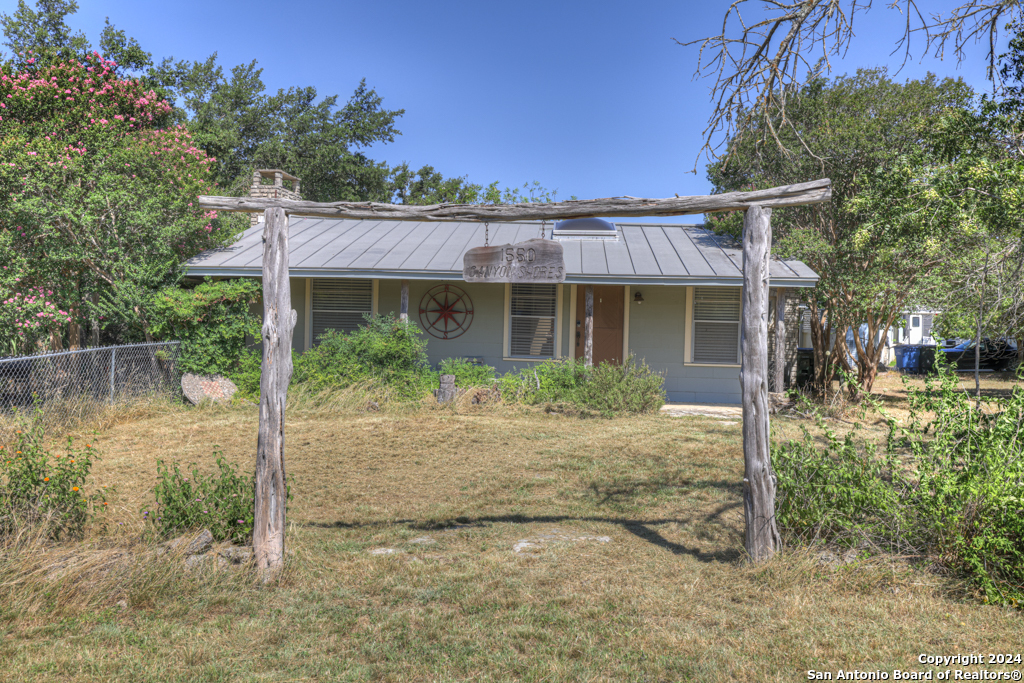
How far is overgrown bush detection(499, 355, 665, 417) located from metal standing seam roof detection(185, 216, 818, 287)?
1512mm

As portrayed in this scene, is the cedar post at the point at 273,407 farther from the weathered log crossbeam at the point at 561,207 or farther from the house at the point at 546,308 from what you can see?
the house at the point at 546,308

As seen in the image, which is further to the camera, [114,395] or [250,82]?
[250,82]

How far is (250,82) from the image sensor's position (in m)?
28.0

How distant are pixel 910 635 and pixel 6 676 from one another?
13.6 ft

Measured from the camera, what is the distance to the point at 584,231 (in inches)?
534

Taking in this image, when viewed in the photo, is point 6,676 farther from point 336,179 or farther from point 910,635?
point 336,179

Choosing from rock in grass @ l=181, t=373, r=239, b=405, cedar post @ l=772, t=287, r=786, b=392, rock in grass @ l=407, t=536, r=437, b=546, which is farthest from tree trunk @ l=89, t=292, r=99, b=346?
cedar post @ l=772, t=287, r=786, b=392

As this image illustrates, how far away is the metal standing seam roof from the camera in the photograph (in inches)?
433

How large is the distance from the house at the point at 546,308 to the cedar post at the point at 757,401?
7.58 metres

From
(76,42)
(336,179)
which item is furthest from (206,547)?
(336,179)

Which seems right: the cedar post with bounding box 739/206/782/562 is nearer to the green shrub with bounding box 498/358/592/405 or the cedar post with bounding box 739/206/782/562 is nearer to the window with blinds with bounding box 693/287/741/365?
the green shrub with bounding box 498/358/592/405

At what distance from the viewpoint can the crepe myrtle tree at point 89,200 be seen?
Result: 10445 mm

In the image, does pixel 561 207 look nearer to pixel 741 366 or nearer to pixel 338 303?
pixel 741 366

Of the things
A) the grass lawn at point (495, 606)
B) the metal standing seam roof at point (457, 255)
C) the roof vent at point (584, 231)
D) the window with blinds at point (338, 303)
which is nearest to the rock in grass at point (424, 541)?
the grass lawn at point (495, 606)
